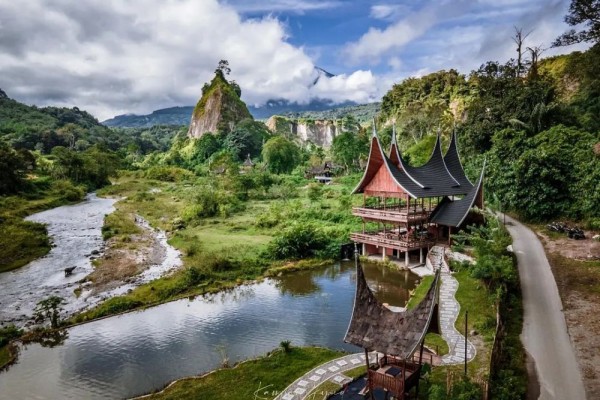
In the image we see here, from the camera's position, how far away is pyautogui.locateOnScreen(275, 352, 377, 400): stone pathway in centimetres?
1099

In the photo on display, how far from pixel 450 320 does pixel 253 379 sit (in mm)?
7654

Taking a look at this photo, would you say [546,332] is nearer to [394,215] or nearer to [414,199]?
[394,215]

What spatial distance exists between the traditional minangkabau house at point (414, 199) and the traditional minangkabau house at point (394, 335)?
12912 millimetres

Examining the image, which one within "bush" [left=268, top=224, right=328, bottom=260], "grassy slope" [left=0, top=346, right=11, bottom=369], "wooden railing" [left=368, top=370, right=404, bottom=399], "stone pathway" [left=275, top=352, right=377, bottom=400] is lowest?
"grassy slope" [left=0, top=346, right=11, bottom=369]

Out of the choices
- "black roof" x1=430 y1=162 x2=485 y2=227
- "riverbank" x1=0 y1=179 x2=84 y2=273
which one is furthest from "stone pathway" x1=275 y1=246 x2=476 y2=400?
"riverbank" x1=0 y1=179 x2=84 y2=273

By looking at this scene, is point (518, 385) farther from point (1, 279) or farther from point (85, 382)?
point (1, 279)

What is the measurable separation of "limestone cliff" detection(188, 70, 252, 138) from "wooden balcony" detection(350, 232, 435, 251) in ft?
252

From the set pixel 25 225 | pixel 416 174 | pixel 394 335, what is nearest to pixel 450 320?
pixel 394 335

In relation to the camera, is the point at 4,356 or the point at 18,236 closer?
the point at 4,356

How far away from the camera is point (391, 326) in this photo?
9.86 meters

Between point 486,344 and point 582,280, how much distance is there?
292 inches

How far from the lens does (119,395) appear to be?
1223 centimetres

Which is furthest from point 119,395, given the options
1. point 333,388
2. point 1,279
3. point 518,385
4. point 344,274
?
point 1,279

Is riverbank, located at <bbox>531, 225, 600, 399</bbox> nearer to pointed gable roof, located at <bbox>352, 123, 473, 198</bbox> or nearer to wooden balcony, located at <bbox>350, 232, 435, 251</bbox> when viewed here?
pointed gable roof, located at <bbox>352, 123, 473, 198</bbox>
